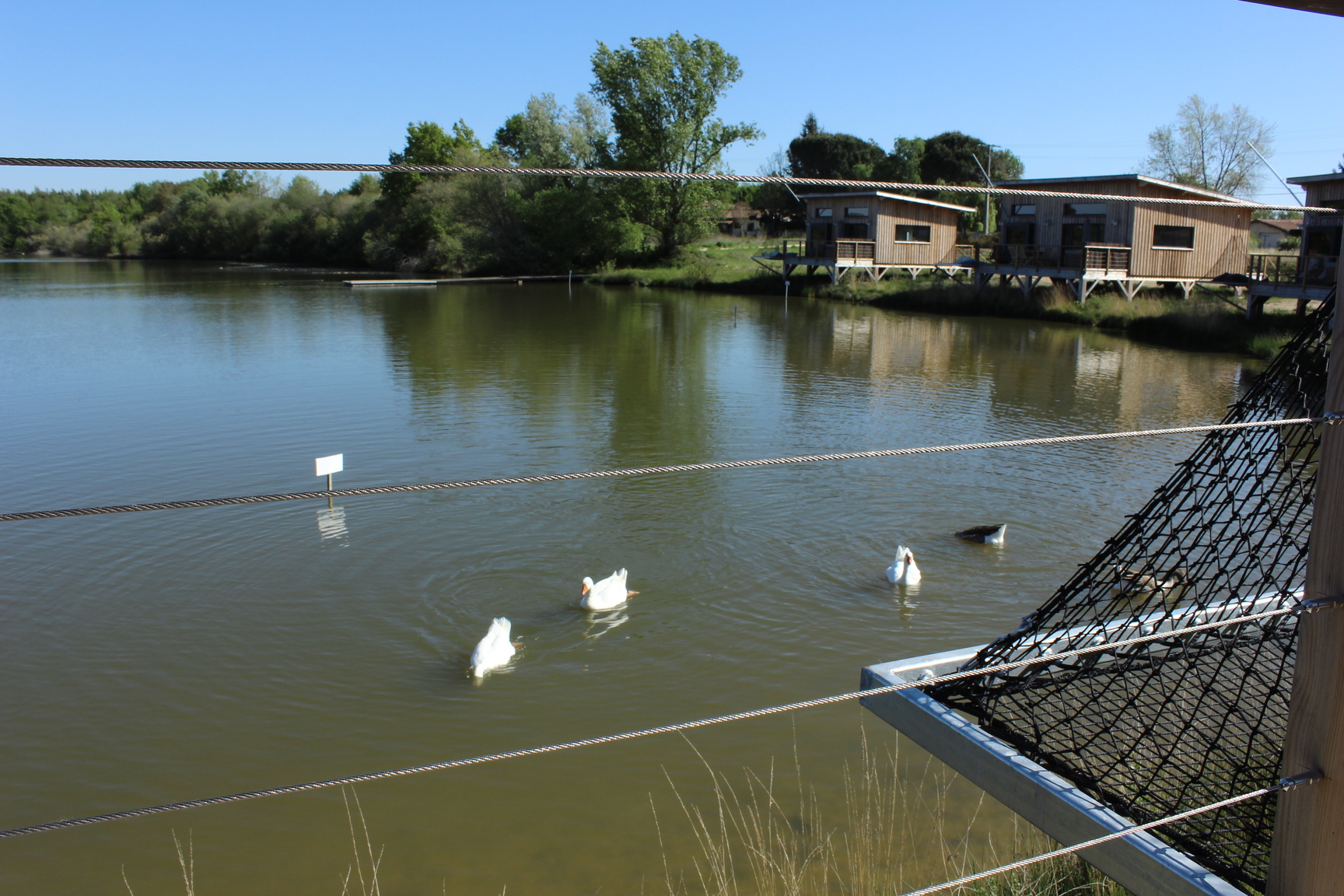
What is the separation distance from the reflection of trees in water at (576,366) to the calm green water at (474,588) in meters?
0.17

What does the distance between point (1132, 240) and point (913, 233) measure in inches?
467

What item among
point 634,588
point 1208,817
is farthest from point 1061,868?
point 634,588

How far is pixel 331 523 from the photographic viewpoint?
34.5ft

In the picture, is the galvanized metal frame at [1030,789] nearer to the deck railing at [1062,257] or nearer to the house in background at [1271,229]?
the deck railing at [1062,257]

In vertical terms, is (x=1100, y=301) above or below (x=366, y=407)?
above

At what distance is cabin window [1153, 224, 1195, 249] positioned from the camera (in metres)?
30.4

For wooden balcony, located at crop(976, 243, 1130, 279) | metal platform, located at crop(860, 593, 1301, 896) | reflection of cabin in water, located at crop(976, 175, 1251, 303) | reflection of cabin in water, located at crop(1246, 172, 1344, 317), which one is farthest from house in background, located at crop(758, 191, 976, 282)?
metal platform, located at crop(860, 593, 1301, 896)

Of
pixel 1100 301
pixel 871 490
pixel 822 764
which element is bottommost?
pixel 822 764

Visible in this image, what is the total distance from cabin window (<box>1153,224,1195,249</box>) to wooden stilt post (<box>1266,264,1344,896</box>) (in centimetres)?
3206

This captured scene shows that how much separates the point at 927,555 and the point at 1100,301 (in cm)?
2211

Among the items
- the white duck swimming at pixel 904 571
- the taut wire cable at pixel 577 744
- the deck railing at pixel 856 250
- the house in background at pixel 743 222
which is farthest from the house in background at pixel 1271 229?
the taut wire cable at pixel 577 744

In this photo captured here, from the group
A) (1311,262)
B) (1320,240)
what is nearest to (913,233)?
(1320,240)

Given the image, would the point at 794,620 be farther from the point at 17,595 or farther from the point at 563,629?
the point at 17,595

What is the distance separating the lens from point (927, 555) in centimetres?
944
